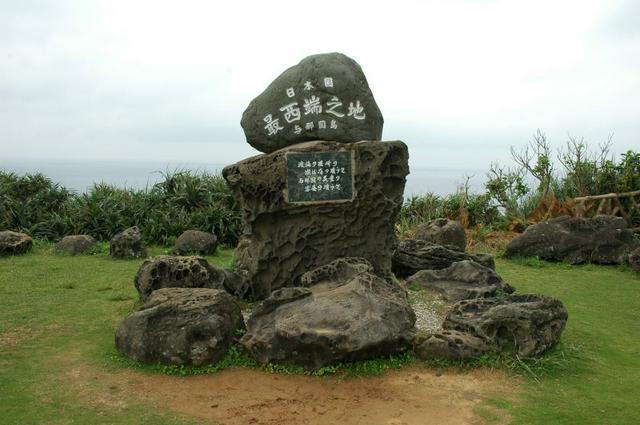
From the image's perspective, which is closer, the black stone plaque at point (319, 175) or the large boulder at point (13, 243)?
the black stone plaque at point (319, 175)

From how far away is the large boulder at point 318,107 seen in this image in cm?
715

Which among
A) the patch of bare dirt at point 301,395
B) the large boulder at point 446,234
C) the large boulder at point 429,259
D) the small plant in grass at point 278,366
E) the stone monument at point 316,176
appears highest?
the stone monument at point 316,176

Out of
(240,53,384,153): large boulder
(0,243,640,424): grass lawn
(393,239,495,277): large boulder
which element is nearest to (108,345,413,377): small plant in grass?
(0,243,640,424): grass lawn

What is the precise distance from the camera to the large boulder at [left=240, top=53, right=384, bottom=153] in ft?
23.5

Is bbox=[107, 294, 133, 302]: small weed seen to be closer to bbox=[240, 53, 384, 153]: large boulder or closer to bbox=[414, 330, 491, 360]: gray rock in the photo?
bbox=[240, 53, 384, 153]: large boulder

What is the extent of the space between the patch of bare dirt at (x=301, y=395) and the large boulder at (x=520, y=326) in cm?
38

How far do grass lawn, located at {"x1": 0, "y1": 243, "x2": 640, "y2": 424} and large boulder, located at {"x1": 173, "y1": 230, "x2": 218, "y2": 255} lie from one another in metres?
1.38

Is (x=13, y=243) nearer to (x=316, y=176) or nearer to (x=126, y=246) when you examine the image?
(x=126, y=246)

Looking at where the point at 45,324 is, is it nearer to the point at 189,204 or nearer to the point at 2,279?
the point at 2,279

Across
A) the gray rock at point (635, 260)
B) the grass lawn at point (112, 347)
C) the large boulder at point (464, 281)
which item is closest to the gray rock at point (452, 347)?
the grass lawn at point (112, 347)

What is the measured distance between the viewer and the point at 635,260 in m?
9.85

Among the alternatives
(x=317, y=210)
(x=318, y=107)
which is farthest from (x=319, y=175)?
(x=318, y=107)

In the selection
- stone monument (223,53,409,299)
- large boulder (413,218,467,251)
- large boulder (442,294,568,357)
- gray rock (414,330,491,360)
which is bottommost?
gray rock (414,330,491,360)

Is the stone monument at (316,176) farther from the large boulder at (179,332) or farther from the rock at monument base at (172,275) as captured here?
the large boulder at (179,332)
